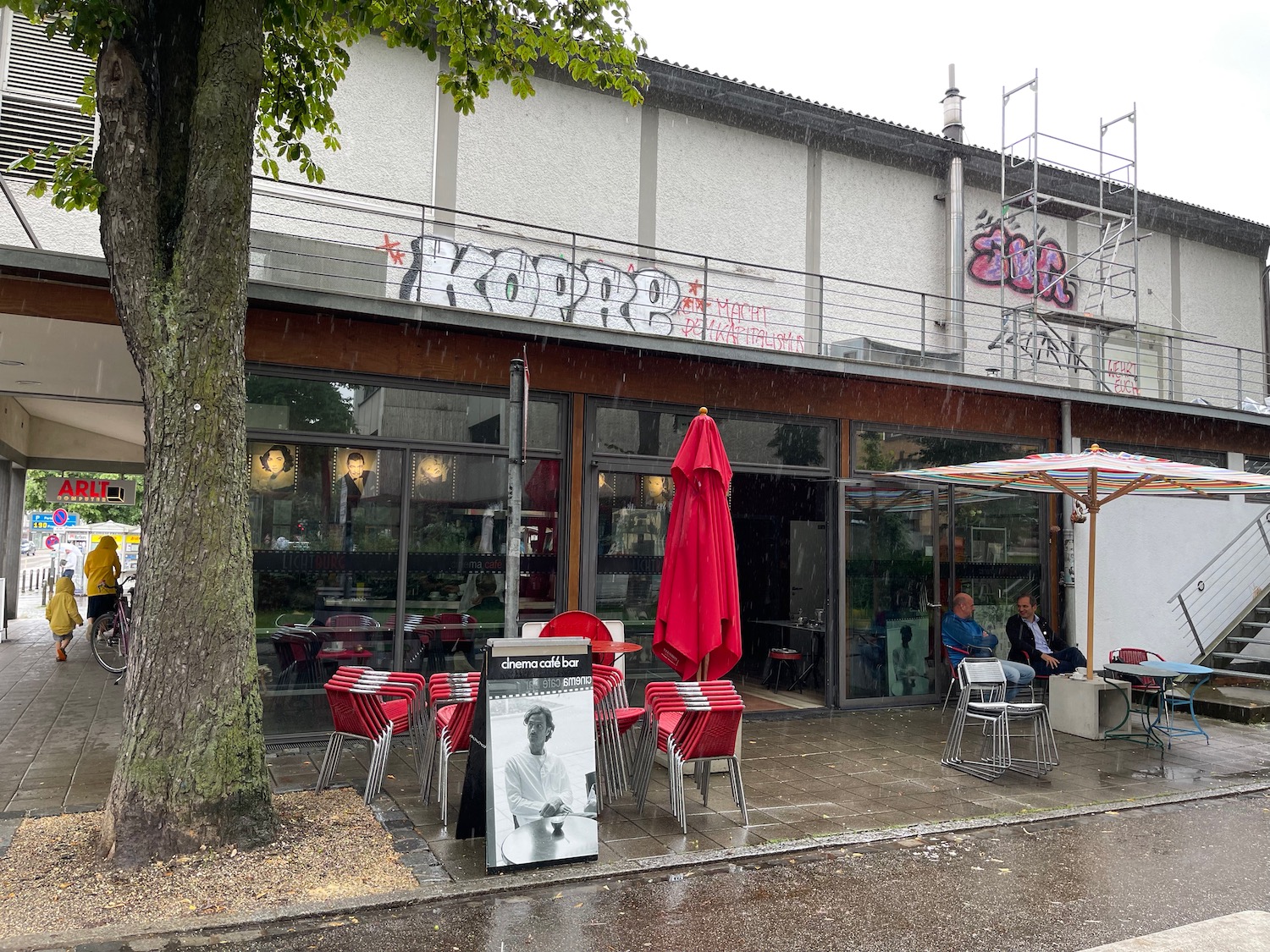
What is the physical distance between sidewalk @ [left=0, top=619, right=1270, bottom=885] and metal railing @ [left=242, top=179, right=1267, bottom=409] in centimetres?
380

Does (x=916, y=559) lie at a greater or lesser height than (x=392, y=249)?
lesser

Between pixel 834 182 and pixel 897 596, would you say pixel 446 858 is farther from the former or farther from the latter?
pixel 834 182

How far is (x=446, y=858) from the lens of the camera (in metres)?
5.13

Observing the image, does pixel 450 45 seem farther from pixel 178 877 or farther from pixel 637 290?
pixel 178 877

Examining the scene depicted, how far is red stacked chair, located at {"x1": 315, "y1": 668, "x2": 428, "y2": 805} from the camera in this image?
587 cm

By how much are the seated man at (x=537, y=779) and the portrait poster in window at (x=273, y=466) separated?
148 inches

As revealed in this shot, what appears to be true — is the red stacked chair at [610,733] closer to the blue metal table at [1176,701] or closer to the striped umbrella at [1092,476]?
the striped umbrella at [1092,476]

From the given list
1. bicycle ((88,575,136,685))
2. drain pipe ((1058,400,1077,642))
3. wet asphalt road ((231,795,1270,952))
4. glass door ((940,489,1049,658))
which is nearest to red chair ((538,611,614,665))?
wet asphalt road ((231,795,1270,952))

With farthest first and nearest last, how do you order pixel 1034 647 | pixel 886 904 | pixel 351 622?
pixel 1034 647 < pixel 351 622 < pixel 886 904

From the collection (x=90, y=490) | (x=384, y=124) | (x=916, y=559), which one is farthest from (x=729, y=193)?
(x=90, y=490)

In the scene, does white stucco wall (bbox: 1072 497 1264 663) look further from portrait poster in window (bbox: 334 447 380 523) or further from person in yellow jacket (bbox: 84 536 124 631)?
person in yellow jacket (bbox: 84 536 124 631)

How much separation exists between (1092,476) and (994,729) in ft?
8.84

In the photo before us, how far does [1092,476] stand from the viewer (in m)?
8.67

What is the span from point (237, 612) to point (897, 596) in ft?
24.1
